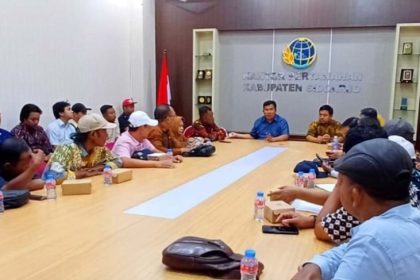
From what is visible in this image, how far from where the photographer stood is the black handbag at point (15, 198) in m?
2.24

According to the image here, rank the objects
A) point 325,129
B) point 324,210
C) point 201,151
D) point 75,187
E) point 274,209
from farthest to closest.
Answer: point 325,129 → point 201,151 → point 75,187 → point 274,209 → point 324,210

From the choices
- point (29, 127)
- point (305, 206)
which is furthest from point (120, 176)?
point (29, 127)

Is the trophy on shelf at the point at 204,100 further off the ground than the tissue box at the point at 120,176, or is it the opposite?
the trophy on shelf at the point at 204,100

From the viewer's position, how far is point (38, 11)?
16.1ft

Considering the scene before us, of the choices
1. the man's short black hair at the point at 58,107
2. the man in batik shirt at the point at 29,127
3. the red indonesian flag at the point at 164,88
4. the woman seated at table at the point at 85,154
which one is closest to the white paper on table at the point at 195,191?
the woman seated at table at the point at 85,154

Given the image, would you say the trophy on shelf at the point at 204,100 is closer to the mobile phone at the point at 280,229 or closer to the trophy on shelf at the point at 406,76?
the trophy on shelf at the point at 406,76

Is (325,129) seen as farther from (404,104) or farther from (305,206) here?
(305,206)

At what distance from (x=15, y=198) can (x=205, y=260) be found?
1295 millimetres

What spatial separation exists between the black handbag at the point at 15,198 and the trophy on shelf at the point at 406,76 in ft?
17.9

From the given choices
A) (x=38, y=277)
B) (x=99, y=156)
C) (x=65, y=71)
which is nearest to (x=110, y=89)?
(x=65, y=71)

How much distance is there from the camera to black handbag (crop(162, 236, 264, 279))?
149 centimetres

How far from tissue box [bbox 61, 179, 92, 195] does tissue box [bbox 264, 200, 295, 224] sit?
1.16 metres

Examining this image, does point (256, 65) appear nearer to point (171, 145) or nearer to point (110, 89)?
point (110, 89)

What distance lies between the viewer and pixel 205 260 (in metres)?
1.50
